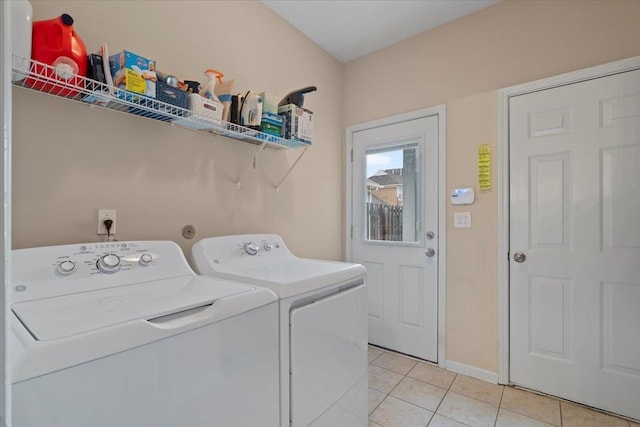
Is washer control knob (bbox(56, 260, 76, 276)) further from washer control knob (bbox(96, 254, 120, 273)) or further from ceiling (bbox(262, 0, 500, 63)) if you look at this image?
ceiling (bbox(262, 0, 500, 63))

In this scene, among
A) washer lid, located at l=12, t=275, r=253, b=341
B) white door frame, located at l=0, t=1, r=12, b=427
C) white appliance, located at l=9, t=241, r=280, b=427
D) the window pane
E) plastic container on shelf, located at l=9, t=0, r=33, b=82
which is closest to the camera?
white door frame, located at l=0, t=1, r=12, b=427

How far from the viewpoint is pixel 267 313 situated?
42.1 inches

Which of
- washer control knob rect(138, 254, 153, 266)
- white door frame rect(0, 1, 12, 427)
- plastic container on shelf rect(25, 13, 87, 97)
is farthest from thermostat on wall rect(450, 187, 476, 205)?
white door frame rect(0, 1, 12, 427)

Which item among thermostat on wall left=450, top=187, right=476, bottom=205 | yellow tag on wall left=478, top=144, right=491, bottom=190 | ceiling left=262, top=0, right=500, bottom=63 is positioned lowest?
thermostat on wall left=450, top=187, right=476, bottom=205

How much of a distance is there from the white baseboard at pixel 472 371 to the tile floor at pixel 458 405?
1.4 inches

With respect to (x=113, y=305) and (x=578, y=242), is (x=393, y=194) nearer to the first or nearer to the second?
(x=578, y=242)

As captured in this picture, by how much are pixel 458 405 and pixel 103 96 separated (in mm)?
2477

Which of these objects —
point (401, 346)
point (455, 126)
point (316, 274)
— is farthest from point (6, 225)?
point (401, 346)

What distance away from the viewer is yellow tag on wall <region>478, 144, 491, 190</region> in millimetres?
2195

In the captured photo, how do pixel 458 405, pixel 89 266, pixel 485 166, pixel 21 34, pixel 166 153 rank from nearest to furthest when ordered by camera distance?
pixel 21 34
pixel 89 266
pixel 166 153
pixel 458 405
pixel 485 166

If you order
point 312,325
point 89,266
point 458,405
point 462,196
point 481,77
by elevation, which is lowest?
point 458,405

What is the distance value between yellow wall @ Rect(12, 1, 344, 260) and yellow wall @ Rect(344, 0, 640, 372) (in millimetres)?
1053

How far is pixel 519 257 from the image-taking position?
2.09 m

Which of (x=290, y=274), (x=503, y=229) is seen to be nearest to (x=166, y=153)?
(x=290, y=274)
